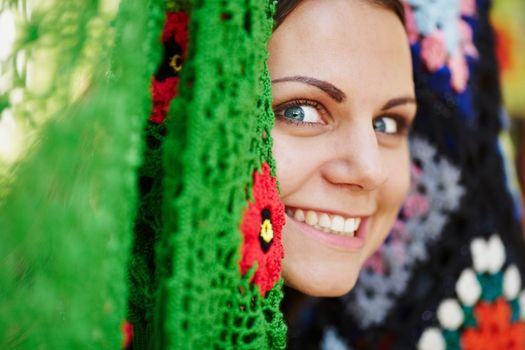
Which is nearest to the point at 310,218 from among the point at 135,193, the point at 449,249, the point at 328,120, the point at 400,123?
the point at 328,120

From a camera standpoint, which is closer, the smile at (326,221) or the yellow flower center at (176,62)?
the yellow flower center at (176,62)

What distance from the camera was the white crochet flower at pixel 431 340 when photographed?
1100 mm

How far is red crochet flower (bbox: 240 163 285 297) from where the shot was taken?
1.90 feet

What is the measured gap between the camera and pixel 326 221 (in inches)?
32.1

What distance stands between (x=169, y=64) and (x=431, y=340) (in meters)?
0.77

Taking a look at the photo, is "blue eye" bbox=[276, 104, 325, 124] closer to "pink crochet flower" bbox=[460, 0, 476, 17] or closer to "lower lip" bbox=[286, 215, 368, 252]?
"lower lip" bbox=[286, 215, 368, 252]

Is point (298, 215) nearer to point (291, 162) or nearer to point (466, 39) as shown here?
point (291, 162)

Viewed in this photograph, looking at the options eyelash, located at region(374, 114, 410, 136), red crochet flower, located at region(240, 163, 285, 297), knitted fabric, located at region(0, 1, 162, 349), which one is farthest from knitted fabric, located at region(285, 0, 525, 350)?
knitted fabric, located at region(0, 1, 162, 349)

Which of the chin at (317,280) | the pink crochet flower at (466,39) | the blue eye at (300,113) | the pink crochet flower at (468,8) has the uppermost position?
the pink crochet flower at (468,8)

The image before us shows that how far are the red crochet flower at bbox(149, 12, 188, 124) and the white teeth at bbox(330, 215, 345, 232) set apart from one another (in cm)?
32

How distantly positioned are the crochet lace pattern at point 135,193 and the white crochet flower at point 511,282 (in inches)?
28.4

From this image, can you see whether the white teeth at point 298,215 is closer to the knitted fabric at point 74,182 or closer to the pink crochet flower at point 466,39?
the knitted fabric at point 74,182

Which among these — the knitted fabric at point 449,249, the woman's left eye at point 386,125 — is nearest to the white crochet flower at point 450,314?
the knitted fabric at point 449,249

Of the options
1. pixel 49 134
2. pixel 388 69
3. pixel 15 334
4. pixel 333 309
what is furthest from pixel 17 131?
pixel 333 309
